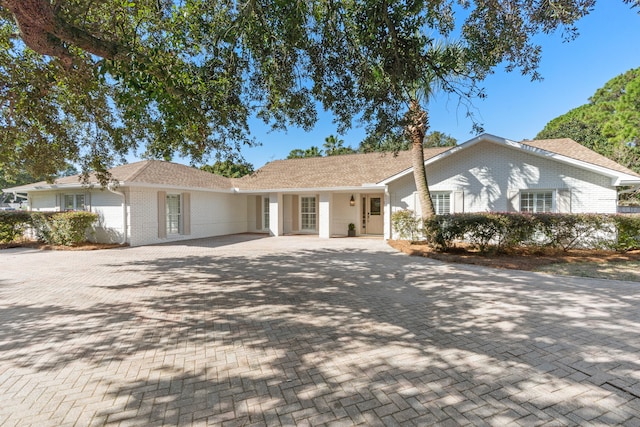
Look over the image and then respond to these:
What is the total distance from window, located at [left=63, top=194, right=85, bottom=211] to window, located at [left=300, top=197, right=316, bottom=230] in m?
11.4

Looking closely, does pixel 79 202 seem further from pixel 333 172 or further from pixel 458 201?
pixel 458 201

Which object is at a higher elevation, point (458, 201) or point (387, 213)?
point (458, 201)

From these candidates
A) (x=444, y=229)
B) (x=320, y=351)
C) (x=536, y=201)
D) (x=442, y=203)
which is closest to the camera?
(x=320, y=351)

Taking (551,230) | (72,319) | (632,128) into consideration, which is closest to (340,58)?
(72,319)

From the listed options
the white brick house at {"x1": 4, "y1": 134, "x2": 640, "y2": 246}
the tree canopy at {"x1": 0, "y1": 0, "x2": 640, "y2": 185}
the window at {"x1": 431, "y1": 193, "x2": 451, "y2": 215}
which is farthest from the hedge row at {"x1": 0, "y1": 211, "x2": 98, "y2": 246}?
the window at {"x1": 431, "y1": 193, "x2": 451, "y2": 215}

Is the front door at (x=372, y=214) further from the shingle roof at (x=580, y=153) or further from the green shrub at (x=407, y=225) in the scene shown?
the shingle roof at (x=580, y=153)

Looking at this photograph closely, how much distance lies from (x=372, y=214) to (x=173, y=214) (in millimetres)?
11023

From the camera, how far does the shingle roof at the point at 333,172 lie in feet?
54.1

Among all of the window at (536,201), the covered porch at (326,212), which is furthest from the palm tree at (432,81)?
the covered porch at (326,212)

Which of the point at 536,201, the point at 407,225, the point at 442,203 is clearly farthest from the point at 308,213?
the point at 536,201

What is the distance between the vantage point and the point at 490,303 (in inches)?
224

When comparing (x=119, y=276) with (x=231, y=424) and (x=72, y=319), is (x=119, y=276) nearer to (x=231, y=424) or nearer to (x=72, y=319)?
(x=72, y=319)

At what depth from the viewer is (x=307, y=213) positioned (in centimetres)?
1897

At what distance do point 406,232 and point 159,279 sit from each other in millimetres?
10480
